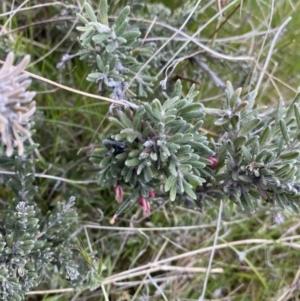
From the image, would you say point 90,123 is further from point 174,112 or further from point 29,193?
point 174,112

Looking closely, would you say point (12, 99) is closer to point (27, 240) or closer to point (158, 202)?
point (27, 240)

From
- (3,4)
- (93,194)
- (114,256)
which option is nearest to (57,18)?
(3,4)

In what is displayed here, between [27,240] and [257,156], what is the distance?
656 millimetres

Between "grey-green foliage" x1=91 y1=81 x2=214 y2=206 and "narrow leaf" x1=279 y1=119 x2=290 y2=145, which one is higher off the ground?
"narrow leaf" x1=279 y1=119 x2=290 y2=145

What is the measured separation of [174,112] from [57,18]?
764mm

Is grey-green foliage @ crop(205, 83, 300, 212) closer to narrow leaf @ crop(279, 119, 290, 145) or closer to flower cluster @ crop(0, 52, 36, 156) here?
narrow leaf @ crop(279, 119, 290, 145)

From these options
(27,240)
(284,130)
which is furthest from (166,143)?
(27,240)

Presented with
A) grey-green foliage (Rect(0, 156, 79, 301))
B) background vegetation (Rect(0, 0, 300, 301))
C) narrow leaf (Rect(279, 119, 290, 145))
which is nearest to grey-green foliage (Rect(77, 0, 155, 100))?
background vegetation (Rect(0, 0, 300, 301))

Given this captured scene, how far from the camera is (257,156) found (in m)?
1.26

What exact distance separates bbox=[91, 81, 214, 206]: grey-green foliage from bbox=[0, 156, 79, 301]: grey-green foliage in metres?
0.24

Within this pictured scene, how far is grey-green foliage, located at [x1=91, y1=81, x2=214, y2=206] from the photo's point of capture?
1.21m

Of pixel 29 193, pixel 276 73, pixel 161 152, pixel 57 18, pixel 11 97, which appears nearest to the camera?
pixel 11 97

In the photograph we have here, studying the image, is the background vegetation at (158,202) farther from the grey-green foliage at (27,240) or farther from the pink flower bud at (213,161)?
the pink flower bud at (213,161)

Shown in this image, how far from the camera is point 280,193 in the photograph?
4.22 ft
